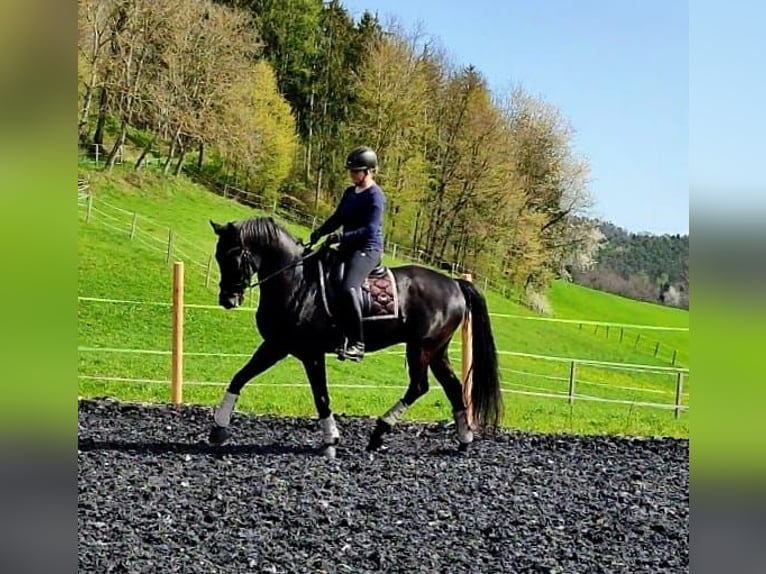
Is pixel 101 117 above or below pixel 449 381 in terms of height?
above

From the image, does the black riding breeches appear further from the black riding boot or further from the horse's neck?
the horse's neck

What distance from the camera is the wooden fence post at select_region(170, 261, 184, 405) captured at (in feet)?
18.4

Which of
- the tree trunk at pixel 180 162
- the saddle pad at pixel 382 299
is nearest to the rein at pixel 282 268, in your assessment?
the saddle pad at pixel 382 299

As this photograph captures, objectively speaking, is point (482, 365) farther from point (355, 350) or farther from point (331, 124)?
point (331, 124)

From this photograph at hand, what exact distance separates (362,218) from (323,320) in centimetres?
59

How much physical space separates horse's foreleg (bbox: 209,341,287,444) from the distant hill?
2.20 m

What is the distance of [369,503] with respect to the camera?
3.65 meters

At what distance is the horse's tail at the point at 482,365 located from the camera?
15.3ft

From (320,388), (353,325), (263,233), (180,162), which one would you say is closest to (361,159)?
(263,233)

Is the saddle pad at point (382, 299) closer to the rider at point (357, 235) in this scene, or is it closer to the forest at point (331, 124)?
the rider at point (357, 235)

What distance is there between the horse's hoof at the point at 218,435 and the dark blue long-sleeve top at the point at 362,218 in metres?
1.25

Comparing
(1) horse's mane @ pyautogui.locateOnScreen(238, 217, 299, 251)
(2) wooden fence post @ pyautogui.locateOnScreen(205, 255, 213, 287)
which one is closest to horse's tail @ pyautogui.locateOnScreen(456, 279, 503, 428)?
(1) horse's mane @ pyautogui.locateOnScreen(238, 217, 299, 251)
